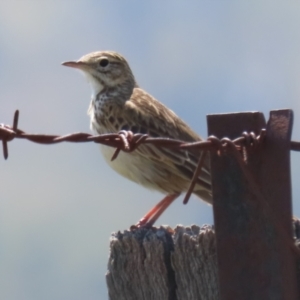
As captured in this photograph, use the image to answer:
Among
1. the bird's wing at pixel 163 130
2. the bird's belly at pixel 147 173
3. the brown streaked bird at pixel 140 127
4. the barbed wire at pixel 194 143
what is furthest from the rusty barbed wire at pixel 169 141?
the bird's belly at pixel 147 173

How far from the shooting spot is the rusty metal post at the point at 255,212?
374cm

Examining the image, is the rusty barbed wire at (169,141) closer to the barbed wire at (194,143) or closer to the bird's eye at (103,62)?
the barbed wire at (194,143)

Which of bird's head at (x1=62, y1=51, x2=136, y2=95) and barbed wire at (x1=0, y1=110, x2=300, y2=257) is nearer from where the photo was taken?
barbed wire at (x1=0, y1=110, x2=300, y2=257)

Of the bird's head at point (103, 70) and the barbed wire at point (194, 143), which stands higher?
the bird's head at point (103, 70)

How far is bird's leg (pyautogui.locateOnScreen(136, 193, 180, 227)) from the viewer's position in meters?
8.14

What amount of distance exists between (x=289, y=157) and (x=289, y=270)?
52cm

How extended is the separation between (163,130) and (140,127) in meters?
0.25

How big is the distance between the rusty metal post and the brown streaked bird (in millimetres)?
3961

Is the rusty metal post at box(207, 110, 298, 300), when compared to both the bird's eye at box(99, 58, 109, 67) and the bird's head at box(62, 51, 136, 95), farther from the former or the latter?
the bird's eye at box(99, 58, 109, 67)

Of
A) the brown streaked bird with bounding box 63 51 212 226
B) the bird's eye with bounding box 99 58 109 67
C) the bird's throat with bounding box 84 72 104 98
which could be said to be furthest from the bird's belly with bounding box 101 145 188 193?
the bird's eye with bounding box 99 58 109 67

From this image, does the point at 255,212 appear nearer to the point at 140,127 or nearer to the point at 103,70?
the point at 140,127

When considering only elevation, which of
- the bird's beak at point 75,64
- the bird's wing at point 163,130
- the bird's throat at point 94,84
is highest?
the bird's beak at point 75,64

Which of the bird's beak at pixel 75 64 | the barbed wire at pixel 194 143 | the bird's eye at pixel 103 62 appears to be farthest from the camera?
the bird's eye at pixel 103 62

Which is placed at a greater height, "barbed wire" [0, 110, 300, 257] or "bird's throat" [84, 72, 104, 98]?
"bird's throat" [84, 72, 104, 98]
